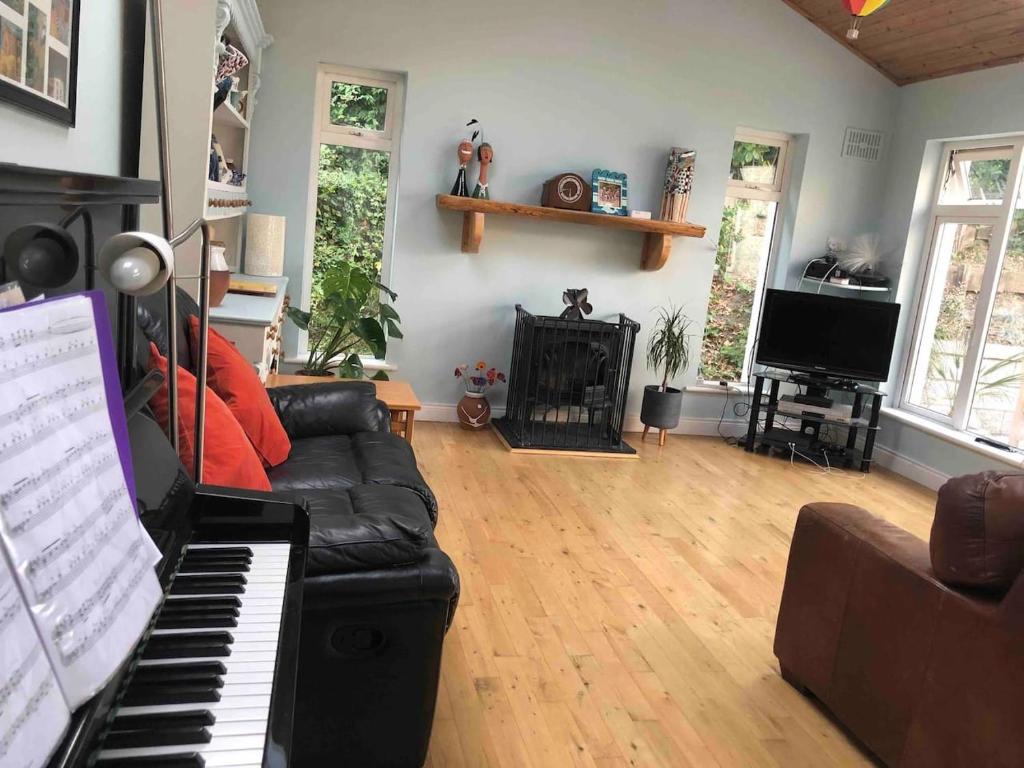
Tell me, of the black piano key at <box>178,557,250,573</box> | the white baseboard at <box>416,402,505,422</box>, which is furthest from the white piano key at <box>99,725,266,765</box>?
the white baseboard at <box>416,402,505,422</box>

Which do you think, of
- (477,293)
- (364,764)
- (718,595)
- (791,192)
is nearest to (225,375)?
(364,764)

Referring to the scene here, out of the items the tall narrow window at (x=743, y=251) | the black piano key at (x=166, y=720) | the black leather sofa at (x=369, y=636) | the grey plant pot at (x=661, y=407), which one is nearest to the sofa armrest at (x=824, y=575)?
the black leather sofa at (x=369, y=636)

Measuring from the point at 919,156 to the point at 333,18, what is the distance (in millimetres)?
3815

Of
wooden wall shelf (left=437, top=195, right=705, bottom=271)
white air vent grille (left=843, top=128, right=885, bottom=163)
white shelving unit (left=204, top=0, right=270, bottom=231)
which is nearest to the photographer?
white shelving unit (left=204, top=0, right=270, bottom=231)

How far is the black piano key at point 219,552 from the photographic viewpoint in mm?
1280

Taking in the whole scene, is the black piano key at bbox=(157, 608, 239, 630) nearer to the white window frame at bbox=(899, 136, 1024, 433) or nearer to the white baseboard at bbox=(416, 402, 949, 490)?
the white baseboard at bbox=(416, 402, 949, 490)

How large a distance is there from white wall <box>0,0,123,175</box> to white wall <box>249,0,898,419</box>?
291 cm

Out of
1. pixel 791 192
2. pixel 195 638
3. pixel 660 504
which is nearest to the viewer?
→ pixel 195 638

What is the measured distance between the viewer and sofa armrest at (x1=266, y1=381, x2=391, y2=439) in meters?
3.00

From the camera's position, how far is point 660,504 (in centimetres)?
423

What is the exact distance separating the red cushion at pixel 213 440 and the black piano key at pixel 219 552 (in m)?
0.52

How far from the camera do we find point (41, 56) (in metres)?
1.46

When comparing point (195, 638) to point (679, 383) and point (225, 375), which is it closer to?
point (225, 375)

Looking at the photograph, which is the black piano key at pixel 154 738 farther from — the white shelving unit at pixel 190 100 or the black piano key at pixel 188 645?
the white shelving unit at pixel 190 100
